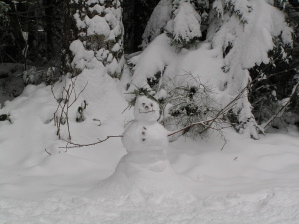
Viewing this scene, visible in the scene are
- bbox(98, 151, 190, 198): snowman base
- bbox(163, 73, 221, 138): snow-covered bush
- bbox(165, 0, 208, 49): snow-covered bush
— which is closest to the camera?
bbox(98, 151, 190, 198): snowman base

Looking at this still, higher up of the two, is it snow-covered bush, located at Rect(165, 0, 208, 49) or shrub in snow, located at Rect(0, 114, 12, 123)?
snow-covered bush, located at Rect(165, 0, 208, 49)

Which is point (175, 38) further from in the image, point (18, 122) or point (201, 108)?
point (18, 122)

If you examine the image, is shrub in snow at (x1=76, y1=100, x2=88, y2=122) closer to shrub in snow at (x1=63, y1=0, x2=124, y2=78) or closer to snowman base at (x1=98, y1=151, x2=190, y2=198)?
shrub in snow at (x1=63, y1=0, x2=124, y2=78)

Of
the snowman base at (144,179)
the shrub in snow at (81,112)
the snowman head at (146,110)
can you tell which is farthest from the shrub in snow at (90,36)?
the snowman base at (144,179)

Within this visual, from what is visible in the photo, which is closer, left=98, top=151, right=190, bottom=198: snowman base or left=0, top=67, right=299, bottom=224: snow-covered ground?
left=0, top=67, right=299, bottom=224: snow-covered ground

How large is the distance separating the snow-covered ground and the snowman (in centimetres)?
13

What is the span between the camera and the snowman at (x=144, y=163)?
312 cm

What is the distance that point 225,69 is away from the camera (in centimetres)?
518

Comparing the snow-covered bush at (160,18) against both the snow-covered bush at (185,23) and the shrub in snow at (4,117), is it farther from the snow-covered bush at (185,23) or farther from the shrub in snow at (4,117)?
the shrub in snow at (4,117)

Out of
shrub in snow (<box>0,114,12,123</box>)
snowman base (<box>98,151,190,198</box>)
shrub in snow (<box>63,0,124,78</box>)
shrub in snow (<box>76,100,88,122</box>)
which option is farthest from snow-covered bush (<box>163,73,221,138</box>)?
shrub in snow (<box>0,114,12,123</box>)

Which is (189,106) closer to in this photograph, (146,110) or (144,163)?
(146,110)

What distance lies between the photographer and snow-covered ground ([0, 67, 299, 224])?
8.91ft

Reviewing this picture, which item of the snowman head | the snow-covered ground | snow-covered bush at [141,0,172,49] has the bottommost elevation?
the snow-covered ground

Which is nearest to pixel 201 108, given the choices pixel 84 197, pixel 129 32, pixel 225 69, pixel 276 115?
pixel 225 69
